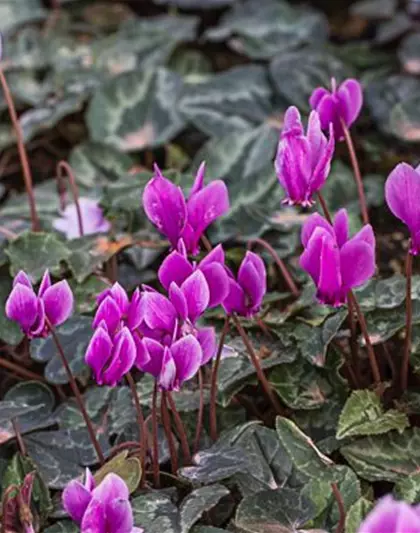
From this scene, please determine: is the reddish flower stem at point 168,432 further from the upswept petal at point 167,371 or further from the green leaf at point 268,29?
the green leaf at point 268,29

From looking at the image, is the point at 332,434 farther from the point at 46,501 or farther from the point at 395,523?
the point at 395,523

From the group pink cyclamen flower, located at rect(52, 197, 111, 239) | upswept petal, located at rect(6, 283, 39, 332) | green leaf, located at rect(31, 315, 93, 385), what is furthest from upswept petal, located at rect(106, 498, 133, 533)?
pink cyclamen flower, located at rect(52, 197, 111, 239)

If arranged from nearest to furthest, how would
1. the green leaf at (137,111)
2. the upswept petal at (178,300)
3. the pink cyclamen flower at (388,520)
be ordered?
the pink cyclamen flower at (388,520) < the upswept petal at (178,300) < the green leaf at (137,111)

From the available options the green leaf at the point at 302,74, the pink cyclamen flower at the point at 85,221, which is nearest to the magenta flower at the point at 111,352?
the pink cyclamen flower at the point at 85,221

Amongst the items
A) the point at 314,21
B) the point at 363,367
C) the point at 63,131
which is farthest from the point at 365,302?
the point at 314,21

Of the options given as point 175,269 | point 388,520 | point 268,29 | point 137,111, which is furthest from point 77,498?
point 268,29

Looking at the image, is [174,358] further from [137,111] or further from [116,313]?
[137,111]
